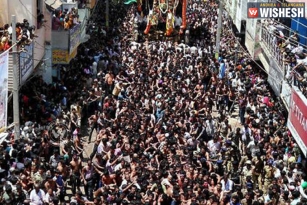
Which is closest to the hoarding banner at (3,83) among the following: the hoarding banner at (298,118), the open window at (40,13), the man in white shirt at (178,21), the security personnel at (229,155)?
the security personnel at (229,155)

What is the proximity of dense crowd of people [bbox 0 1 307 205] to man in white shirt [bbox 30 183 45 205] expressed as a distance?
0.07 feet

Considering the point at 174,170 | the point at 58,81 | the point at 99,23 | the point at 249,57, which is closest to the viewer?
the point at 174,170

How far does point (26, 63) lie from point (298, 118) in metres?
9.00

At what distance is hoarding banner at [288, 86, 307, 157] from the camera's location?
17352 millimetres

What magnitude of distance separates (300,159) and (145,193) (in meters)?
A: 4.72

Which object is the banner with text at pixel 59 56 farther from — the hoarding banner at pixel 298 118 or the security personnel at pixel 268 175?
the security personnel at pixel 268 175

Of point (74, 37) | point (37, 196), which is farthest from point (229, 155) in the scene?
point (74, 37)

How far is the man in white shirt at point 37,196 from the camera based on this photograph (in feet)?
47.9

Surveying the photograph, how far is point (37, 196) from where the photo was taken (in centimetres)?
1464

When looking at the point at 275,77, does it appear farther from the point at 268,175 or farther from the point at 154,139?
the point at 268,175

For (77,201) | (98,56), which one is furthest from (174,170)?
(98,56)

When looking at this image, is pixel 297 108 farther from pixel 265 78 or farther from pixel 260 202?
pixel 265 78

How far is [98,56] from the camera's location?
31.9m

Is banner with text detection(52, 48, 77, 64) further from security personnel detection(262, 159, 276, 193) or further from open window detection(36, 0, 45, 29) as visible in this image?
security personnel detection(262, 159, 276, 193)
